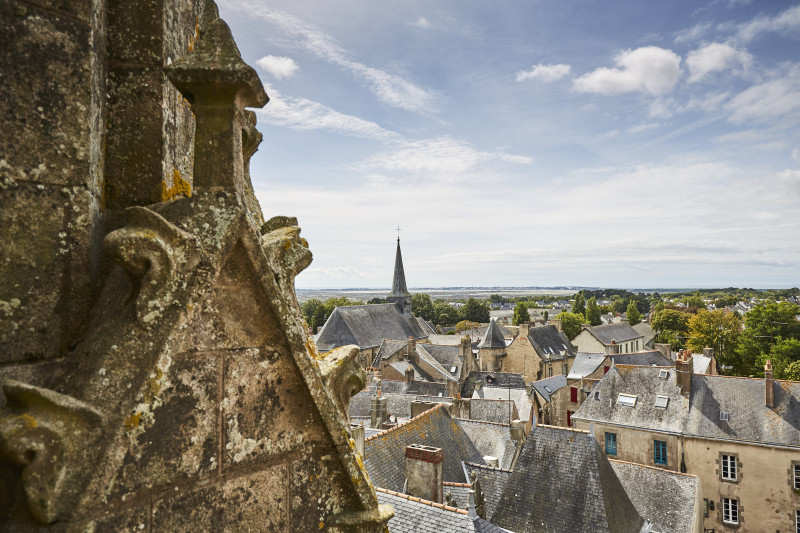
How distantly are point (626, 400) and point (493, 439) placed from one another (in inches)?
488

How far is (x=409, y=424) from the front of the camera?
65.6 ft

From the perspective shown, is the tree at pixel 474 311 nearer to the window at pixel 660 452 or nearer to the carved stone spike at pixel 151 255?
the window at pixel 660 452

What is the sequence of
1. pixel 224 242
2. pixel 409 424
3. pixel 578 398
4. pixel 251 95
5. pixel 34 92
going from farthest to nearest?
pixel 578 398, pixel 409 424, pixel 251 95, pixel 224 242, pixel 34 92

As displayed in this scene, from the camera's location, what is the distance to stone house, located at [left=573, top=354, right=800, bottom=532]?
25.8 metres

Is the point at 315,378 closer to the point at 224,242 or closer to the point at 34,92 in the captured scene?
the point at 224,242

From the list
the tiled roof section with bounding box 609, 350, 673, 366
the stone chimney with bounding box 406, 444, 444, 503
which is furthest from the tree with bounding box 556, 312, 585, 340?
the stone chimney with bounding box 406, 444, 444, 503

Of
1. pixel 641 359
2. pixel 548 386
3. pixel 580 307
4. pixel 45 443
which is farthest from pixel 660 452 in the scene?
pixel 580 307

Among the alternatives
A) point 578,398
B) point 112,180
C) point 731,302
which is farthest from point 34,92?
point 731,302

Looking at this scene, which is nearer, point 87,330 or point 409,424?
point 87,330

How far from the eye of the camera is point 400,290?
254ft

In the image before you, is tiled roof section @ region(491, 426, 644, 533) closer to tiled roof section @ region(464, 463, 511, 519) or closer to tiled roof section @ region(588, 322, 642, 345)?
tiled roof section @ region(464, 463, 511, 519)

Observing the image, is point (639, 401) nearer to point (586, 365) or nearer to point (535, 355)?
point (586, 365)

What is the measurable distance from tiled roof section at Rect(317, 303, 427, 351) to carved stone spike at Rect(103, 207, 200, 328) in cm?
5294

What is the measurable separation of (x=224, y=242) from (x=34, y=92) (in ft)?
3.62
